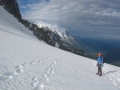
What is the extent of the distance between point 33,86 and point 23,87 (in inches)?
25.2

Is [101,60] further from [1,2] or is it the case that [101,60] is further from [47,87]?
[1,2]

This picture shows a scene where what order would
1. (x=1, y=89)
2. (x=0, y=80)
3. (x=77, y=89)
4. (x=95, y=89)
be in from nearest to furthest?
(x=1, y=89) < (x=0, y=80) < (x=77, y=89) < (x=95, y=89)

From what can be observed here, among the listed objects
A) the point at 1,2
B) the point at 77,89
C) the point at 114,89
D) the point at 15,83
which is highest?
the point at 1,2

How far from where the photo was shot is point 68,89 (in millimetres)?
9250

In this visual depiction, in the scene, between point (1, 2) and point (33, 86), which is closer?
point (33, 86)

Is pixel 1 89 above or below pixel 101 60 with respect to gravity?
above

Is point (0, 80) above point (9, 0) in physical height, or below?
below

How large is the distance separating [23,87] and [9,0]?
362ft

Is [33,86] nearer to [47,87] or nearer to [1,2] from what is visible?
[47,87]

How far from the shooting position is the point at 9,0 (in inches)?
4227

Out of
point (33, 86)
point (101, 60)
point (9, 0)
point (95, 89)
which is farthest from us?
point (9, 0)

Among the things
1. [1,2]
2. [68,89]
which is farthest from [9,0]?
[68,89]

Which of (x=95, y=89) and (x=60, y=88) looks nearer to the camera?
(x=60, y=88)

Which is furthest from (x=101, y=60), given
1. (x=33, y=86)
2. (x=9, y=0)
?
(x=9, y=0)
